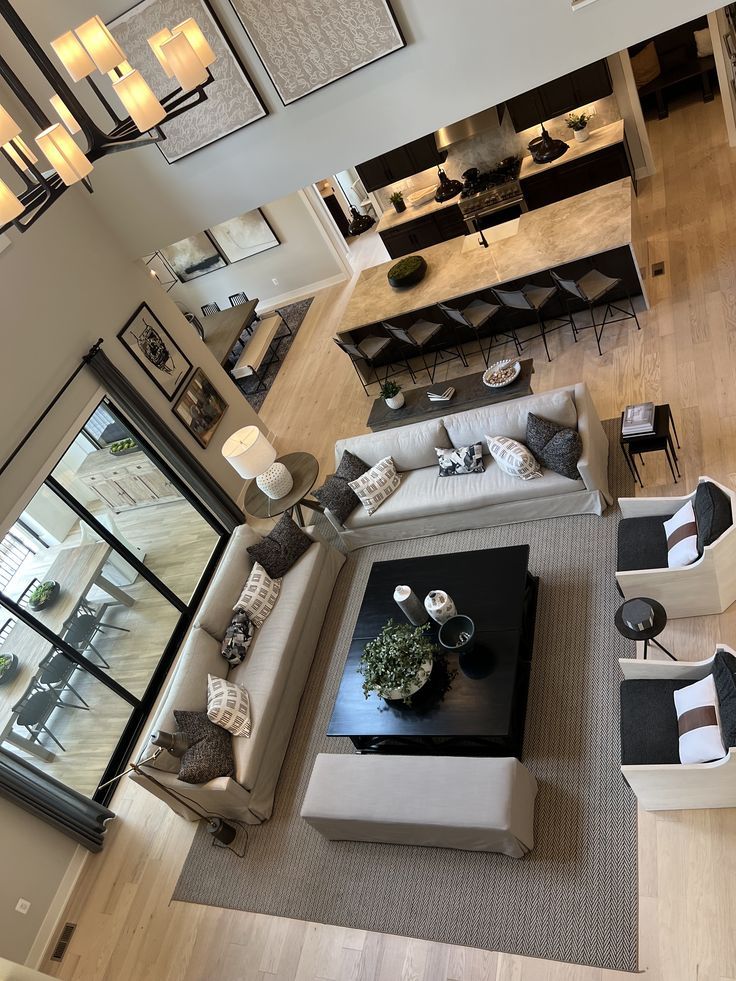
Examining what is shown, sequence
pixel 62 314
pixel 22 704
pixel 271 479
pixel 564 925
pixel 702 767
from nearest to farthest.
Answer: pixel 702 767
pixel 564 925
pixel 22 704
pixel 62 314
pixel 271 479

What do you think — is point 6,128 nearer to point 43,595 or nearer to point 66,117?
point 66,117

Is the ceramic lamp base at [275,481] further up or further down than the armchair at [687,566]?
further up

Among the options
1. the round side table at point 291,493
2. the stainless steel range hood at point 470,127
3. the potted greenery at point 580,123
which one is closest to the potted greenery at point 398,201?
the stainless steel range hood at point 470,127

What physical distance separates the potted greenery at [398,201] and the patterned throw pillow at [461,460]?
5174 mm

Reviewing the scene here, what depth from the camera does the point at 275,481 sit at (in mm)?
6102

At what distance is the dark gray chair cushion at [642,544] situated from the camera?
4172 mm

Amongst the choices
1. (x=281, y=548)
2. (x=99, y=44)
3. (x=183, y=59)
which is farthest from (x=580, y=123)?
(x=99, y=44)

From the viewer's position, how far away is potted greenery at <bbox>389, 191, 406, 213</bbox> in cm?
927

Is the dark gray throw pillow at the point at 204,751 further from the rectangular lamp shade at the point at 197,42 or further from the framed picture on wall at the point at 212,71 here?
the framed picture on wall at the point at 212,71

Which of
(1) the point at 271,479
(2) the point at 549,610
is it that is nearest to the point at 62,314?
(1) the point at 271,479

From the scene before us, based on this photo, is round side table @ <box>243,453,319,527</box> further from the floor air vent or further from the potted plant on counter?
the floor air vent

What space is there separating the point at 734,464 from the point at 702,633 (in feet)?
4.74

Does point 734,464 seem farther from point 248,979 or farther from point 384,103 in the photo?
point 248,979

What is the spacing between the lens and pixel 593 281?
6438 millimetres
